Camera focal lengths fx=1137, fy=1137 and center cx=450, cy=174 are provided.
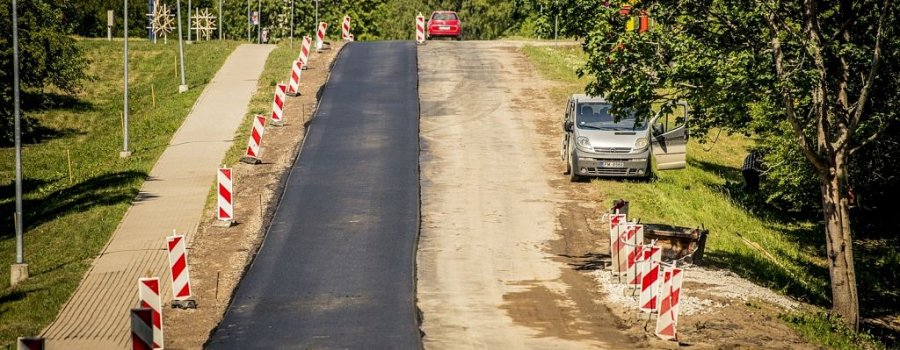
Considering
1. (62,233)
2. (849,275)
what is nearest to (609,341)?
(849,275)

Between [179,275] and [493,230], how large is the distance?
8119 mm

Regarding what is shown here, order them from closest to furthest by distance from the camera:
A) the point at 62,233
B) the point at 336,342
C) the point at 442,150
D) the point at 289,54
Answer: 1. the point at 336,342
2. the point at 62,233
3. the point at 442,150
4. the point at 289,54

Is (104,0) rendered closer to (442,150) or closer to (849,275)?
(442,150)

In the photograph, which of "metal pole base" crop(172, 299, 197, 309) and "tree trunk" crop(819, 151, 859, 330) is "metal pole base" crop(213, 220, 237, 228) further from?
"tree trunk" crop(819, 151, 859, 330)

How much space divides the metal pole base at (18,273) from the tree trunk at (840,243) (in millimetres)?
15743

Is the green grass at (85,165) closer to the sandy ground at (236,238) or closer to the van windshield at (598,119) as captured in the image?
the sandy ground at (236,238)

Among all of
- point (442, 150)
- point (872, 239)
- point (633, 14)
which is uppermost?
point (633, 14)

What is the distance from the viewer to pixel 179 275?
1884 cm

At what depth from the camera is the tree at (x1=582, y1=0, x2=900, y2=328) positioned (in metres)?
19.6

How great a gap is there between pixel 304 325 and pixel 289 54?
37.0 metres

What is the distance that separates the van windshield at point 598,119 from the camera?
95.2 ft

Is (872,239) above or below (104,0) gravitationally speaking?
below

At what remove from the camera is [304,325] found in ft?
57.5

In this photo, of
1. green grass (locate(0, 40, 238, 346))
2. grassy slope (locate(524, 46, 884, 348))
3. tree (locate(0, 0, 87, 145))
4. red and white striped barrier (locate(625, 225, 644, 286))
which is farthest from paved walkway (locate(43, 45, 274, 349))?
grassy slope (locate(524, 46, 884, 348))
